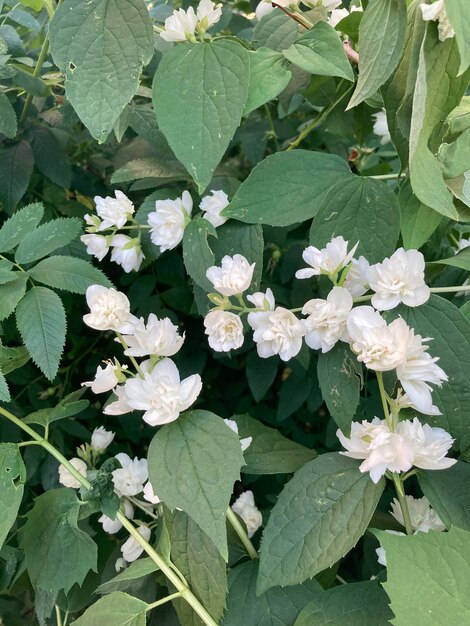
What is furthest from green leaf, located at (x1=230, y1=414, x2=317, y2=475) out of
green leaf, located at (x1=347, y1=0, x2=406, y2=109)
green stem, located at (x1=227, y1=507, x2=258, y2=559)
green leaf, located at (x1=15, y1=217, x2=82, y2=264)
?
green leaf, located at (x1=347, y1=0, x2=406, y2=109)

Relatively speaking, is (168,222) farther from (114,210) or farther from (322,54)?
(322,54)

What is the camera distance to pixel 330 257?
823mm

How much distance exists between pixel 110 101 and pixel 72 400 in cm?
52

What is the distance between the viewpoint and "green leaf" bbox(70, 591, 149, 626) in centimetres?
81

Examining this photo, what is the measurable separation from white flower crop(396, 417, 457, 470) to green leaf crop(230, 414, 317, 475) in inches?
7.9

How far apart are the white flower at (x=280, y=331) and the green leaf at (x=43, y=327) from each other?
284 millimetres

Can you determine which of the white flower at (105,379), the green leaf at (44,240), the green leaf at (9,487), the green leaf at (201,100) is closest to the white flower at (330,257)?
the green leaf at (201,100)

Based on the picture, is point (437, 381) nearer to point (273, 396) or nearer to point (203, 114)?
point (203, 114)

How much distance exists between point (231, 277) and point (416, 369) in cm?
26

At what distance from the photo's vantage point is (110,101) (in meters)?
0.85

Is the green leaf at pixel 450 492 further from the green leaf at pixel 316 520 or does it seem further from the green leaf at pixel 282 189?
the green leaf at pixel 282 189

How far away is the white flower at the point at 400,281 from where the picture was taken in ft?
2.59

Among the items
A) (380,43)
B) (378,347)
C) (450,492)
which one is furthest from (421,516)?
(380,43)

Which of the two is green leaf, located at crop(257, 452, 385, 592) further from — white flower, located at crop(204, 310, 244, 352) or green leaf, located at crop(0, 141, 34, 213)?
green leaf, located at crop(0, 141, 34, 213)
